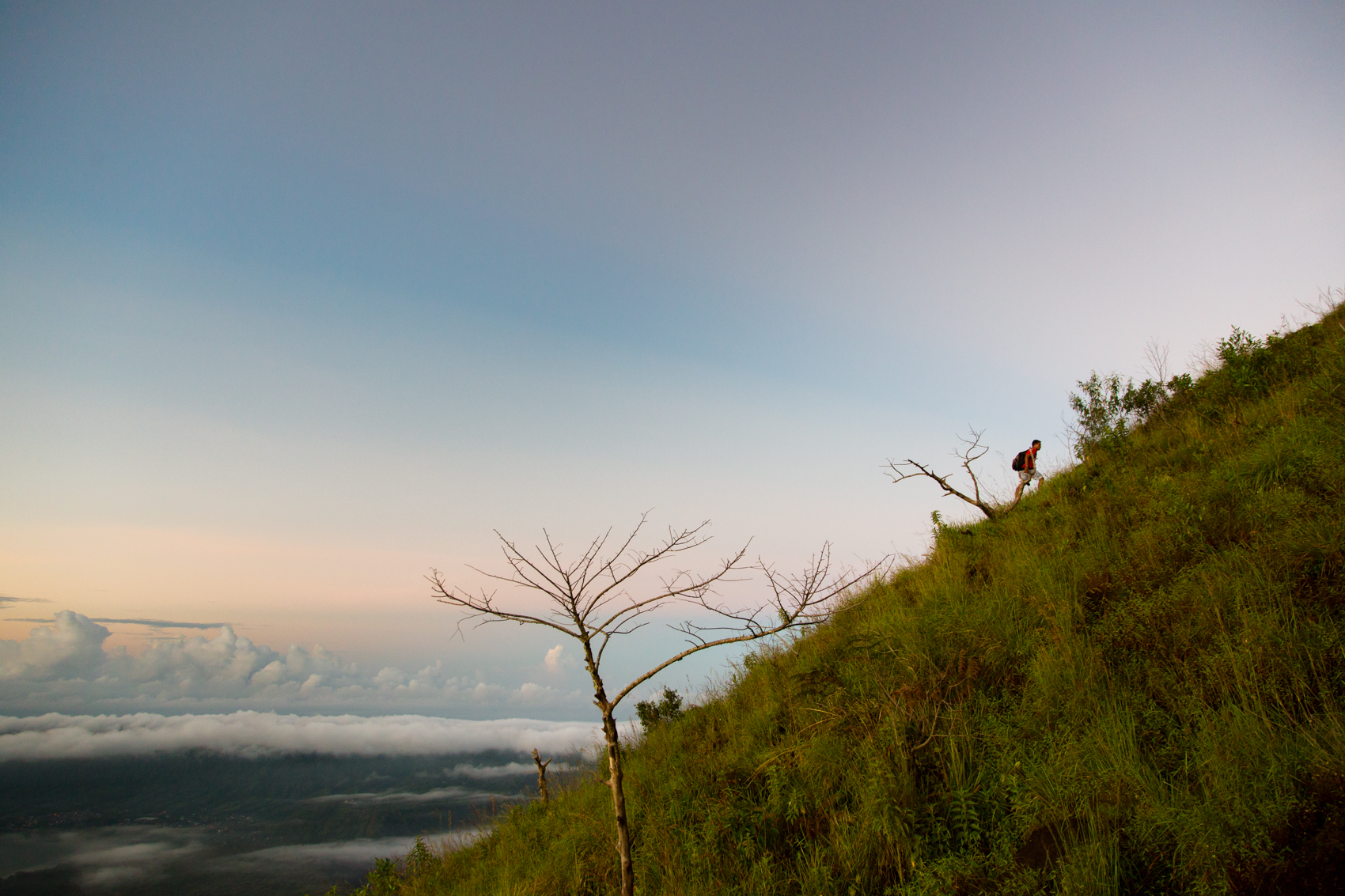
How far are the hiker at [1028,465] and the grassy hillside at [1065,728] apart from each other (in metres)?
2.32

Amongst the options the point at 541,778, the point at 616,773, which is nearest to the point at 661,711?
the point at 541,778

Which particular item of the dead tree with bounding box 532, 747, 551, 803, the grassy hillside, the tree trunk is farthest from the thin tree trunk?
the dead tree with bounding box 532, 747, 551, 803

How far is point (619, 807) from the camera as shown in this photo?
4.21 metres

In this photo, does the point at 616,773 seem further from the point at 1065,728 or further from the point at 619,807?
the point at 1065,728

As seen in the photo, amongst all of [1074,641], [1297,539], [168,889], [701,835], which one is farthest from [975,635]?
[168,889]

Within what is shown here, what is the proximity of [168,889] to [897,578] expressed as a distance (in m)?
212

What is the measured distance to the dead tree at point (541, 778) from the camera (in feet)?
30.8

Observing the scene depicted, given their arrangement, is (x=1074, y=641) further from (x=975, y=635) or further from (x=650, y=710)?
(x=650, y=710)

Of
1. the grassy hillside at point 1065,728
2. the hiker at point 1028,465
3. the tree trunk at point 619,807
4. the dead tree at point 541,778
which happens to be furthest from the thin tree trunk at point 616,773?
the hiker at point 1028,465

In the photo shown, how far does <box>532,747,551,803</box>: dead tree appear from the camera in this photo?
940cm

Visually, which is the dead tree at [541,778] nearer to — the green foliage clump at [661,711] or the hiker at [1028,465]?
the green foliage clump at [661,711]

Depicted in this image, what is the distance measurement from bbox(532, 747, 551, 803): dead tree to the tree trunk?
5.83m

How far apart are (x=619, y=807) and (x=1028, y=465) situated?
Answer: 1025 centimetres

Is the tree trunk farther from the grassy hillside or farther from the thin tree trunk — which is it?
the grassy hillside
